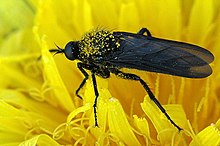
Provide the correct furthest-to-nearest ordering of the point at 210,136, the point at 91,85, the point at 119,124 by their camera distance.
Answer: the point at 91,85, the point at 119,124, the point at 210,136

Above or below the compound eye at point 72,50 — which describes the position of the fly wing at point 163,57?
below

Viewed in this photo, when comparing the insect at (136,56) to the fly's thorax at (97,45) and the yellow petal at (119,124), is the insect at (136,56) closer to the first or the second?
the fly's thorax at (97,45)

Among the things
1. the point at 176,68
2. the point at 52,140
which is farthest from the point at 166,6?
the point at 52,140

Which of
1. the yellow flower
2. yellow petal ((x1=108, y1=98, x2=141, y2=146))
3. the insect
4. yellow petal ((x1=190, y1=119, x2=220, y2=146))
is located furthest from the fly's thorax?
yellow petal ((x1=190, y1=119, x2=220, y2=146))

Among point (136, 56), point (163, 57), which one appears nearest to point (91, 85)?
point (136, 56)

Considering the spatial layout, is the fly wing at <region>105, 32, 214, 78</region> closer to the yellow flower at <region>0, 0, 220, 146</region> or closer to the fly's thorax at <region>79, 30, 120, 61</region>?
the fly's thorax at <region>79, 30, 120, 61</region>

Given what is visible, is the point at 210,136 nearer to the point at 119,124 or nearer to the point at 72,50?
the point at 119,124

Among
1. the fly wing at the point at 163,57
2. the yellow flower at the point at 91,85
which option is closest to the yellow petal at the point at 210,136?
the yellow flower at the point at 91,85
